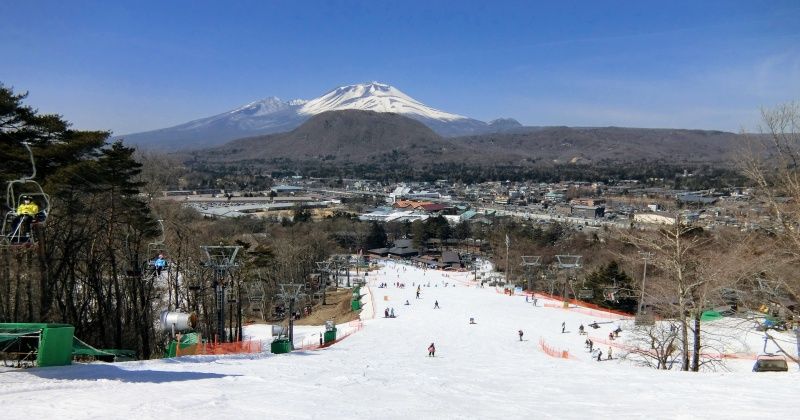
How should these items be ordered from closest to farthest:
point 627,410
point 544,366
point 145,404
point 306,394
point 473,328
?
point 145,404, point 627,410, point 306,394, point 544,366, point 473,328

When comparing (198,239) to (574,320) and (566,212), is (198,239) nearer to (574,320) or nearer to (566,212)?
(574,320)

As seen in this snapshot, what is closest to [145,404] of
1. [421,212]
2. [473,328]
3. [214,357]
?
[214,357]

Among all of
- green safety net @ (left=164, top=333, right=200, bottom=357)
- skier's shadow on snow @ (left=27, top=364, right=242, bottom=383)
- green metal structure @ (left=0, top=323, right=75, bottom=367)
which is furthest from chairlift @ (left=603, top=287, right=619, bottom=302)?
green metal structure @ (left=0, top=323, right=75, bottom=367)

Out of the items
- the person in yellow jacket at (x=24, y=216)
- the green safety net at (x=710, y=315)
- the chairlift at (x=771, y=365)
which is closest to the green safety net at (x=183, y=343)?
the person in yellow jacket at (x=24, y=216)

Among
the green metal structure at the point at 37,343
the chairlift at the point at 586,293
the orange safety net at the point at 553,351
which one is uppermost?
the green metal structure at the point at 37,343

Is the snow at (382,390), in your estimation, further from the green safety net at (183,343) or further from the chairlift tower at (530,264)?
the chairlift tower at (530,264)

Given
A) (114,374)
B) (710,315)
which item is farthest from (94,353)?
(710,315)
